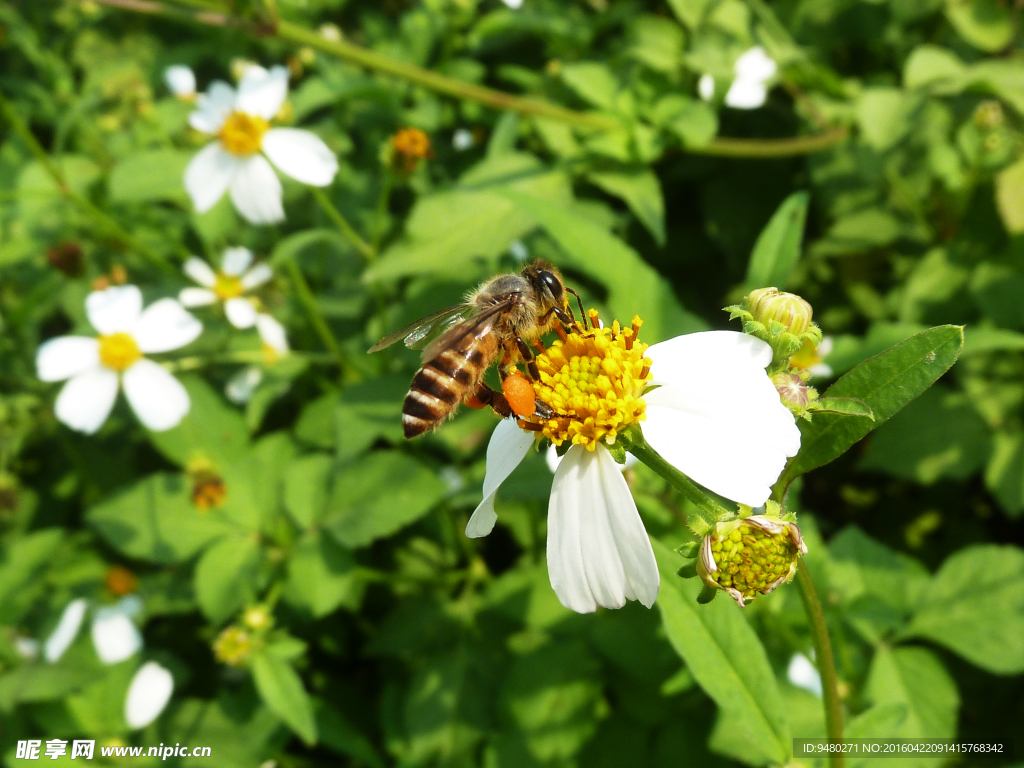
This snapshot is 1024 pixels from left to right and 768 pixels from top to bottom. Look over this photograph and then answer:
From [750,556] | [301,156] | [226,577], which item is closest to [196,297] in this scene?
[301,156]

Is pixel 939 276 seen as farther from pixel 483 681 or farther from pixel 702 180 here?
pixel 483 681

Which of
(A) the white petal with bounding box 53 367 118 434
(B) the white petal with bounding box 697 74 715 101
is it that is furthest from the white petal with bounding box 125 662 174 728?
(B) the white petal with bounding box 697 74 715 101

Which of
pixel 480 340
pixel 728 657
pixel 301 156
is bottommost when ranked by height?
pixel 728 657

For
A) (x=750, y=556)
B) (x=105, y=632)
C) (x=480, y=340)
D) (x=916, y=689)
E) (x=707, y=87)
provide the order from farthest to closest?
(x=707, y=87) → (x=105, y=632) → (x=916, y=689) → (x=480, y=340) → (x=750, y=556)

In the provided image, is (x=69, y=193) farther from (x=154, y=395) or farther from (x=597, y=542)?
(x=597, y=542)

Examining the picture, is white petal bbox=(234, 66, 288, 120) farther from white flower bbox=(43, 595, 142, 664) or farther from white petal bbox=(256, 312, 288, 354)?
white flower bbox=(43, 595, 142, 664)

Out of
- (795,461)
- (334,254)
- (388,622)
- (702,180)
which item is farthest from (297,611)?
(702,180)

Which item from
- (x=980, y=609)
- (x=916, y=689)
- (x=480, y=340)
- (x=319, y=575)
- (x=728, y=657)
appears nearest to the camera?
(x=728, y=657)
